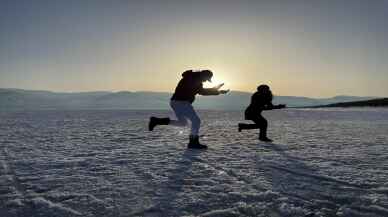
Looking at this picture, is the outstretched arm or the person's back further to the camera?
the outstretched arm

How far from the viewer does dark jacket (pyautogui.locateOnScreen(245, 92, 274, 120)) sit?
11.4 meters

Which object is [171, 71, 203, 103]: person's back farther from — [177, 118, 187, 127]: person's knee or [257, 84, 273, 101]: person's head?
[257, 84, 273, 101]: person's head

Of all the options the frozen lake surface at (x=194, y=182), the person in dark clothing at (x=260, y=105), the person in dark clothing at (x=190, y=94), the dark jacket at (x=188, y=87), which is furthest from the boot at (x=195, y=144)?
the person in dark clothing at (x=260, y=105)

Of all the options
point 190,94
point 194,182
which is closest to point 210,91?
point 190,94

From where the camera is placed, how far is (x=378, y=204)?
4539mm

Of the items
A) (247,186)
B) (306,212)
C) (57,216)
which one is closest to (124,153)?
(247,186)

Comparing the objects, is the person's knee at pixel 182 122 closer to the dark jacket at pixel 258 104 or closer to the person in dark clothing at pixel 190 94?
the person in dark clothing at pixel 190 94

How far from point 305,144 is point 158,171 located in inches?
216

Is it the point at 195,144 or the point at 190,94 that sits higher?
the point at 190,94

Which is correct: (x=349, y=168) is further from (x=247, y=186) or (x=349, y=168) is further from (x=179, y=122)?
(x=179, y=122)

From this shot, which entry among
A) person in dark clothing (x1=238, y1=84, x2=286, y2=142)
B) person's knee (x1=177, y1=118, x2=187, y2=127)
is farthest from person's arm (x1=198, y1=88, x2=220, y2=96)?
person in dark clothing (x1=238, y1=84, x2=286, y2=142)

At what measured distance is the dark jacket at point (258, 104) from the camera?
11.4 meters

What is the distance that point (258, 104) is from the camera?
1148 centimetres

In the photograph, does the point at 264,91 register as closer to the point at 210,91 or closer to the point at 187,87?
the point at 210,91
